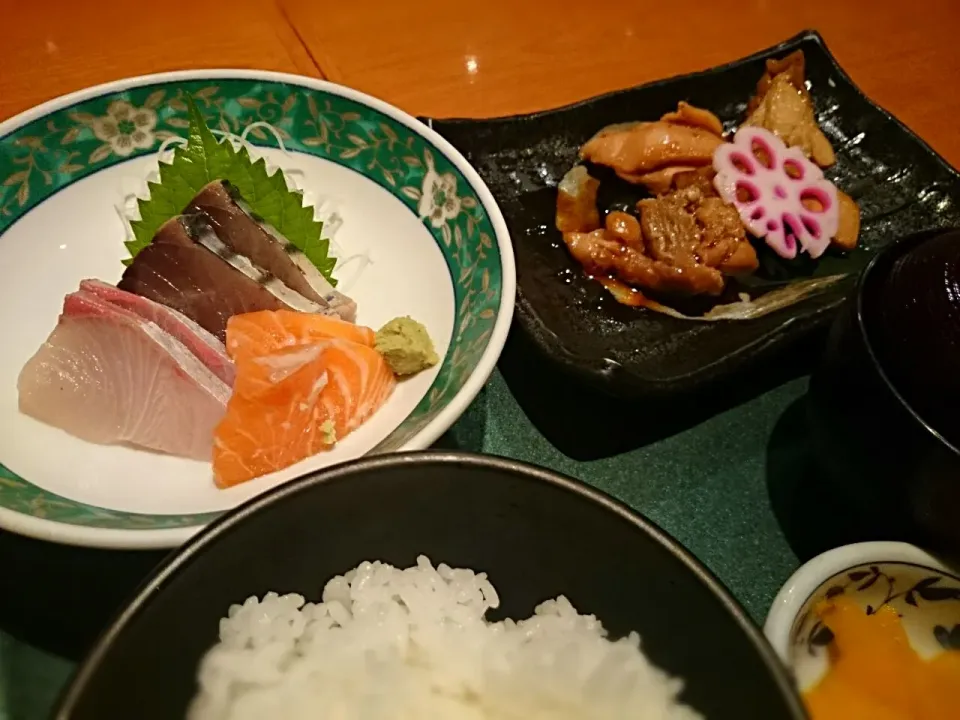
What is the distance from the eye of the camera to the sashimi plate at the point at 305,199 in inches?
53.3

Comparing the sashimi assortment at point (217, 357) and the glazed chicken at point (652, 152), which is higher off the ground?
the sashimi assortment at point (217, 357)

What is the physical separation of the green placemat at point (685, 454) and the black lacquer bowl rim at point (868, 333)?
1.22ft

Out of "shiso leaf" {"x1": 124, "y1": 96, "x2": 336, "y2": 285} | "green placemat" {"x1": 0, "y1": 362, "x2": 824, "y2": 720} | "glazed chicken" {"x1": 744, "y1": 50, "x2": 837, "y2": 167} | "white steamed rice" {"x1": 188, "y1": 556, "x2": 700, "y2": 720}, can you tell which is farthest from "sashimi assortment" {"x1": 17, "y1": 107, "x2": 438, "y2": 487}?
"glazed chicken" {"x1": 744, "y1": 50, "x2": 837, "y2": 167}

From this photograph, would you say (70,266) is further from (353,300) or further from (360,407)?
(360,407)

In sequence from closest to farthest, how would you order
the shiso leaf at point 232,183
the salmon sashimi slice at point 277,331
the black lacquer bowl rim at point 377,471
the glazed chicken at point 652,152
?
the black lacquer bowl rim at point 377,471
the salmon sashimi slice at point 277,331
the shiso leaf at point 232,183
the glazed chicken at point 652,152

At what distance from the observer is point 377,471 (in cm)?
84

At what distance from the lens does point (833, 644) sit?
1143mm

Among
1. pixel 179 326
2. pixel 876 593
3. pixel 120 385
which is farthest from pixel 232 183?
pixel 876 593

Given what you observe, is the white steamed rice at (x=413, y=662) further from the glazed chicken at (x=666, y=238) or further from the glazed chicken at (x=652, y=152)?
the glazed chicken at (x=652, y=152)

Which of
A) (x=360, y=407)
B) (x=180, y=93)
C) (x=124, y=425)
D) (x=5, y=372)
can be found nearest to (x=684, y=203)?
(x=360, y=407)

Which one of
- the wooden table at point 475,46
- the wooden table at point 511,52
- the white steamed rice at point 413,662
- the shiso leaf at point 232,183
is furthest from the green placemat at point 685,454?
the wooden table at point 475,46

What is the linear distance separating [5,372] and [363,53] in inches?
53.8

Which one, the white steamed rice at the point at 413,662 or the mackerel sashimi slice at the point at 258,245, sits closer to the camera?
the white steamed rice at the point at 413,662

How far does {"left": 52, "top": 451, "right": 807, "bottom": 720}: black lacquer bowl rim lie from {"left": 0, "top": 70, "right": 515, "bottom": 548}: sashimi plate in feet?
1.30
